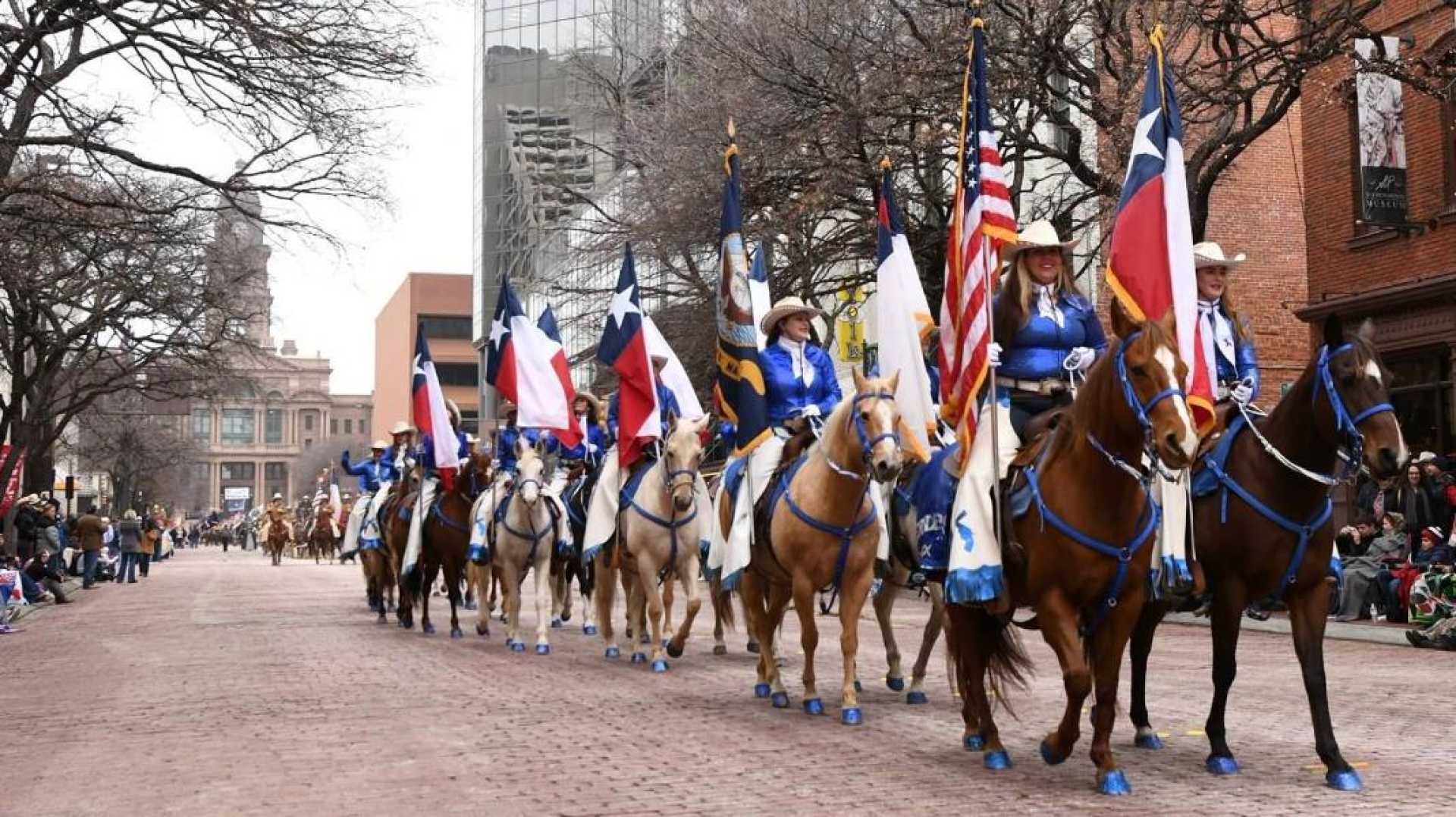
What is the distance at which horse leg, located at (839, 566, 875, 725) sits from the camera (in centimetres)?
1084

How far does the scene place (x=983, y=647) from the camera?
9234 mm

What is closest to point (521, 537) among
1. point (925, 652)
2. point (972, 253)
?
point (925, 652)

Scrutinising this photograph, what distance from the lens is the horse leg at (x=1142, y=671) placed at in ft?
31.3

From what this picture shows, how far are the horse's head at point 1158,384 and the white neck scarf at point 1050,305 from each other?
1375 mm

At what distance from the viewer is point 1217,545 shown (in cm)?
905

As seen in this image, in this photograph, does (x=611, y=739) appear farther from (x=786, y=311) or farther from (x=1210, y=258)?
(x=1210, y=258)

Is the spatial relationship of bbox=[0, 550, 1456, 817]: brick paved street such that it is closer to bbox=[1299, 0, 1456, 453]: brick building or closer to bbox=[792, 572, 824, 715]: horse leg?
bbox=[792, 572, 824, 715]: horse leg

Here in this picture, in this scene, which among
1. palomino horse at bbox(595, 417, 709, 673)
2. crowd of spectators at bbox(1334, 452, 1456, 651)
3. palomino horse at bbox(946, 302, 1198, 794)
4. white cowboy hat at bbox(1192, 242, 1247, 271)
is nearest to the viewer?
palomino horse at bbox(946, 302, 1198, 794)

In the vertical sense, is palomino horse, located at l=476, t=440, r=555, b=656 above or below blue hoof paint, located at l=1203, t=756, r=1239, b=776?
above

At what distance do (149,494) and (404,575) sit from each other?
319 ft

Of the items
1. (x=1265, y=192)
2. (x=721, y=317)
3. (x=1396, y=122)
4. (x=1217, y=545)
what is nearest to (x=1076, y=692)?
(x=1217, y=545)

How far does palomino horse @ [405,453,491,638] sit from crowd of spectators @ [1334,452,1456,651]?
1053 centimetres

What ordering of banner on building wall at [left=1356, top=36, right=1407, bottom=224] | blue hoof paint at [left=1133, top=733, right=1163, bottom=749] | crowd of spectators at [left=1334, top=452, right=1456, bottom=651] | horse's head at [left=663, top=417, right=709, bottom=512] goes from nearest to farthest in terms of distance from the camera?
1. blue hoof paint at [left=1133, top=733, right=1163, bottom=749]
2. horse's head at [left=663, top=417, right=709, bottom=512]
3. crowd of spectators at [left=1334, top=452, right=1456, bottom=651]
4. banner on building wall at [left=1356, top=36, right=1407, bottom=224]

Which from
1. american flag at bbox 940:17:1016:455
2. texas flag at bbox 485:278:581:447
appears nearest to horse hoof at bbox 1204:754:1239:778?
american flag at bbox 940:17:1016:455
